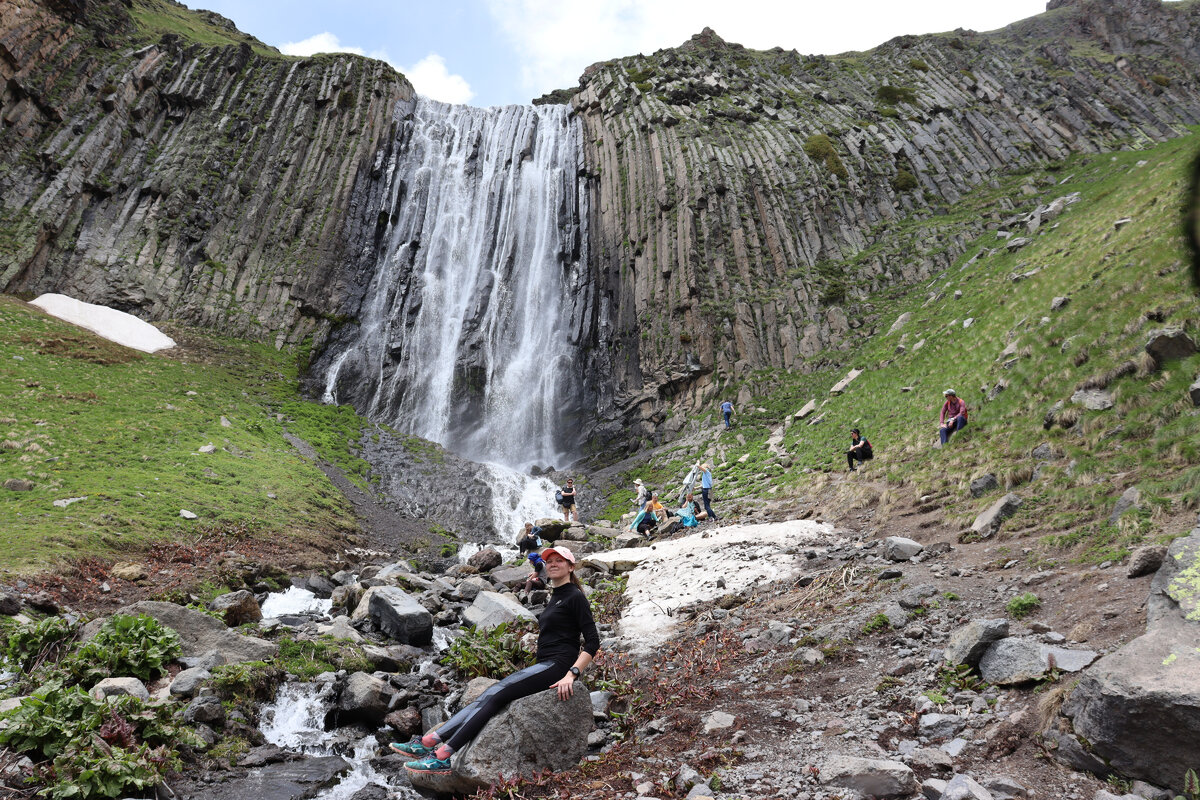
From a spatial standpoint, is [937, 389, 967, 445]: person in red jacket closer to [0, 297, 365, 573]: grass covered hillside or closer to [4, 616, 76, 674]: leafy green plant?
[4, 616, 76, 674]: leafy green plant

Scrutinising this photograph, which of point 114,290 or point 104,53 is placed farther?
point 104,53

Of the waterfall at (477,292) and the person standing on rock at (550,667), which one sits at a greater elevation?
the waterfall at (477,292)

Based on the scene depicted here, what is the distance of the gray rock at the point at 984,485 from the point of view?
1320 centimetres

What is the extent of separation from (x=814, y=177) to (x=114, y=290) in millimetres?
54427

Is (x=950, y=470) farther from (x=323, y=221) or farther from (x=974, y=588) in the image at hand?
(x=323, y=221)

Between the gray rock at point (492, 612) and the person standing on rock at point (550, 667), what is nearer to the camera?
the person standing on rock at point (550, 667)

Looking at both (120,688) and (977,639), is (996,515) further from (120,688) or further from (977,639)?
(120,688)

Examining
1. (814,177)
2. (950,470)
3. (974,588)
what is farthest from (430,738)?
(814,177)

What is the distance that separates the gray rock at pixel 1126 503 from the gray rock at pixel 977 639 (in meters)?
3.60

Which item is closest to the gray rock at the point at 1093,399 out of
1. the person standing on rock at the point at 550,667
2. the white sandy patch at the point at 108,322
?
the person standing on rock at the point at 550,667

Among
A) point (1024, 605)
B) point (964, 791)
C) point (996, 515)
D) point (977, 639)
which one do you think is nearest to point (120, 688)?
point (964, 791)

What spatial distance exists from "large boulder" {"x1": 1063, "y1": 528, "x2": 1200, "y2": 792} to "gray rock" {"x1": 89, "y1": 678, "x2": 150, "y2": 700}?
11435mm

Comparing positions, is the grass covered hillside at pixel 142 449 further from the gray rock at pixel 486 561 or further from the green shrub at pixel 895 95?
the green shrub at pixel 895 95

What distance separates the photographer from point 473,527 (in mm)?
31625
